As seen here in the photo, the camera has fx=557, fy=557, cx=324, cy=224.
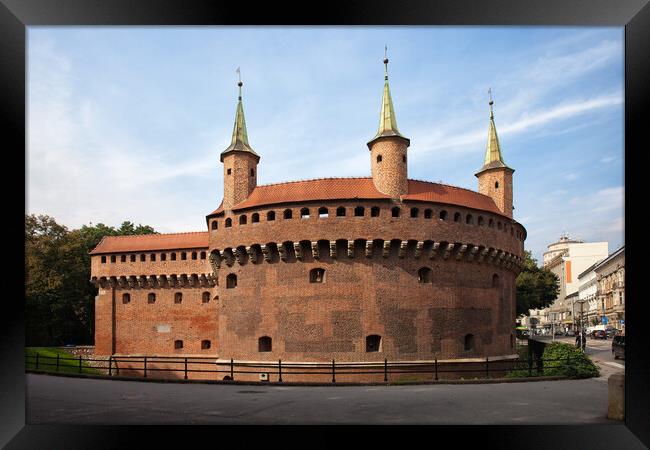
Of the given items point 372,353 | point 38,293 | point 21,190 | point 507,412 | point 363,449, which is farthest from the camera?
point 38,293

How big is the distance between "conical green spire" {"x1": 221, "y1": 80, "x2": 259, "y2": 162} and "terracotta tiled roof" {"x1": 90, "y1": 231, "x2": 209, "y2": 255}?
9894 millimetres

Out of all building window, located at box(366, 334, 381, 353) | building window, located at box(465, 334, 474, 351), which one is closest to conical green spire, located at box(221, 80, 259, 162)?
building window, located at box(366, 334, 381, 353)

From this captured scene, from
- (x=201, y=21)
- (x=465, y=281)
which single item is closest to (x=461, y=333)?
(x=465, y=281)

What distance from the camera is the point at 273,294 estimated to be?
28641mm

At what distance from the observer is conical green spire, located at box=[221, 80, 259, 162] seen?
1252 inches

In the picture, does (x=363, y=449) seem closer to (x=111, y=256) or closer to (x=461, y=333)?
(x=461, y=333)

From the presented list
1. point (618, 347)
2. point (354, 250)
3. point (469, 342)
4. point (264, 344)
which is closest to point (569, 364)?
point (618, 347)

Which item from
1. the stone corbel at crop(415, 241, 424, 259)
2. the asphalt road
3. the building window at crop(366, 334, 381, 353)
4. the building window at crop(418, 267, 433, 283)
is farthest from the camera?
the building window at crop(418, 267, 433, 283)

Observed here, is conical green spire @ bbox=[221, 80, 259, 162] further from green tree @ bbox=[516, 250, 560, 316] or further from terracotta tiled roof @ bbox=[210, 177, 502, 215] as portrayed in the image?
green tree @ bbox=[516, 250, 560, 316]

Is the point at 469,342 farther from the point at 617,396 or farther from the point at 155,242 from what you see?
the point at 155,242

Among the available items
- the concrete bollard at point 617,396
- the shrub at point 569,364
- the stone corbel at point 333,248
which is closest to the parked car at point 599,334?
the shrub at point 569,364

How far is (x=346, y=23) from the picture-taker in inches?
434

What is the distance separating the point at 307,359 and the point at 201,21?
19.4 m

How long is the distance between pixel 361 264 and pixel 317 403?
1345cm
